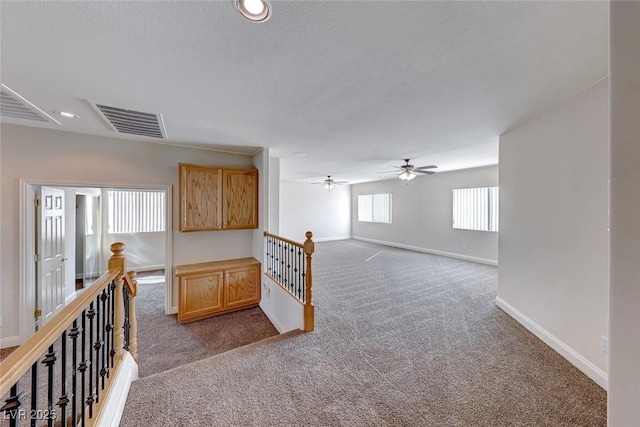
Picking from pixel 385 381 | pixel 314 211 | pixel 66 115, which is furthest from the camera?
pixel 314 211

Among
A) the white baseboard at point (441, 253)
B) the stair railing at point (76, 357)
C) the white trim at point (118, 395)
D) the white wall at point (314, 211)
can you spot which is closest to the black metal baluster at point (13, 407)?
the stair railing at point (76, 357)

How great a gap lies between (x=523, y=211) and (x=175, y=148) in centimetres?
489

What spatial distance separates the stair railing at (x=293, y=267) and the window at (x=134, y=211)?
409 cm

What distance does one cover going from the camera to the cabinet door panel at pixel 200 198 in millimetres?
3617

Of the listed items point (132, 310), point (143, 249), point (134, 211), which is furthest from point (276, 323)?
point (134, 211)

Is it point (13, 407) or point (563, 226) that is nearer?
point (13, 407)

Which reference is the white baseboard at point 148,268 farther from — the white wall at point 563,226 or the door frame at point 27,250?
the white wall at point 563,226

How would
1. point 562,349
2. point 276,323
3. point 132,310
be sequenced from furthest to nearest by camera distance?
point 276,323, point 562,349, point 132,310

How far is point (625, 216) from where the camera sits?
0.87m

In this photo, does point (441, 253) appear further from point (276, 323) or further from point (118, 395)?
point (118, 395)

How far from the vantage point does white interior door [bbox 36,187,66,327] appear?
122 inches

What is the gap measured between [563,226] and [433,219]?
506cm

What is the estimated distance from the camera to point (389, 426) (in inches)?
62.3

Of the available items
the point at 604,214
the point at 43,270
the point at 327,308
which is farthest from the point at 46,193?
the point at 604,214
